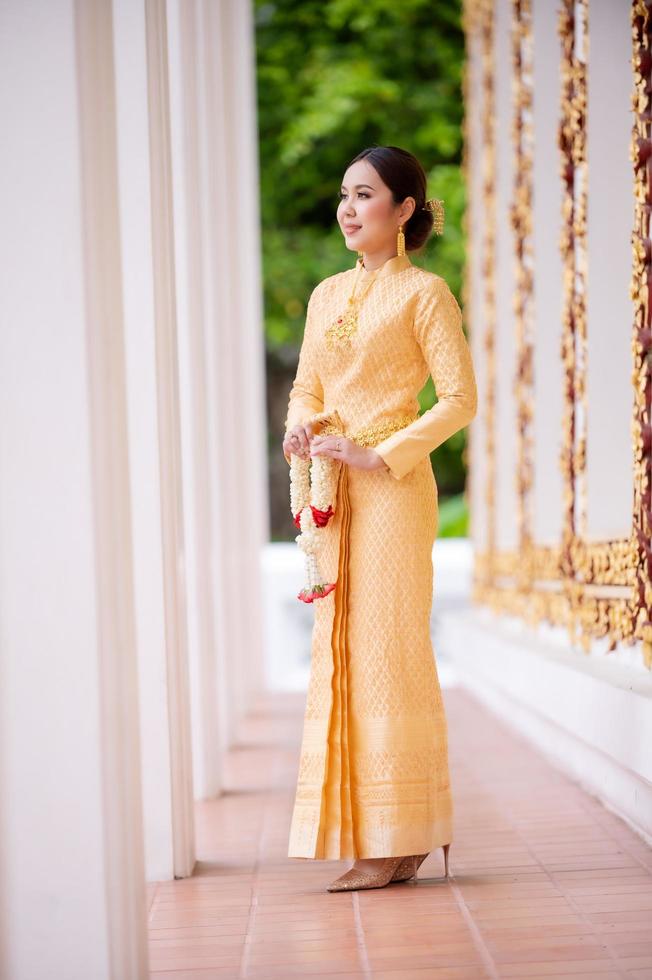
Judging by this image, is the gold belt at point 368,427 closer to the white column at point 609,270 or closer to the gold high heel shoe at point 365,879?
the gold high heel shoe at point 365,879

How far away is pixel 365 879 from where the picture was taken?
3.05 metres

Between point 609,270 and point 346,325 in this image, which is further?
point 609,270

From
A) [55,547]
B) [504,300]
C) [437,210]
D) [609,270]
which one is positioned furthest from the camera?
[504,300]

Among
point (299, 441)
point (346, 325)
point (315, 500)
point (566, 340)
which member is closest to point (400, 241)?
point (346, 325)

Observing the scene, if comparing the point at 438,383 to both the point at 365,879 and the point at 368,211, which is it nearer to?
the point at 368,211

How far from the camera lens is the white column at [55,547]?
2.14m

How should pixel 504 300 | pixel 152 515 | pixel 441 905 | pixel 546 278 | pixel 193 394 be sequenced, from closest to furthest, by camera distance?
pixel 441 905, pixel 152 515, pixel 193 394, pixel 546 278, pixel 504 300

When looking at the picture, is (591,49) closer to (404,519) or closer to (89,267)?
(404,519)

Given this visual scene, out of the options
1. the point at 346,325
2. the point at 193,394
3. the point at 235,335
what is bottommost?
the point at 193,394

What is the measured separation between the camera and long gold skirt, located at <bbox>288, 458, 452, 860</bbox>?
300 cm

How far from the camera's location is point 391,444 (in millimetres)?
2939

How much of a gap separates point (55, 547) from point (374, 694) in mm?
1096

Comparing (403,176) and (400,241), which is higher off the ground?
(403,176)

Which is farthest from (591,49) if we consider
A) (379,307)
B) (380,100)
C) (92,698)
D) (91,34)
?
(380,100)
